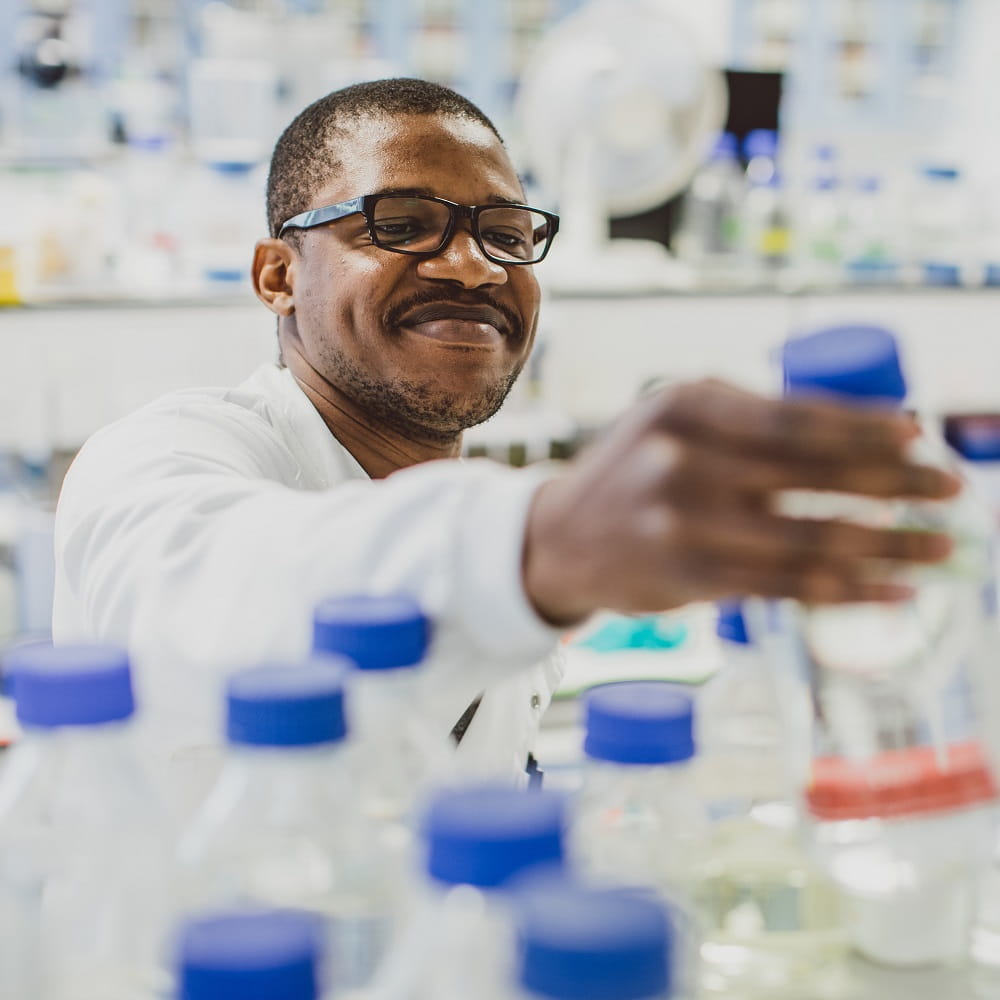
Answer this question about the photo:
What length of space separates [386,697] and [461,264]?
0.77 m

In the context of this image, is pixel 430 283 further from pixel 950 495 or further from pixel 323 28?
pixel 323 28

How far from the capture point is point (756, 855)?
2.48 ft

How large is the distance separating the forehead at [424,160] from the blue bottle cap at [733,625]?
660 millimetres

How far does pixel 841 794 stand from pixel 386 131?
92 cm

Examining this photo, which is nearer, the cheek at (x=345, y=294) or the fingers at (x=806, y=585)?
the fingers at (x=806, y=585)

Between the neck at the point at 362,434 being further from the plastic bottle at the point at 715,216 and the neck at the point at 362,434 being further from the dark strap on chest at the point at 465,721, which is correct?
the plastic bottle at the point at 715,216

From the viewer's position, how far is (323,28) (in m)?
3.09

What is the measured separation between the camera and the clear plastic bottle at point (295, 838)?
1.90 feet

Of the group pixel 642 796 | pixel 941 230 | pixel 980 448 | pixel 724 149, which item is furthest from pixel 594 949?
pixel 941 230

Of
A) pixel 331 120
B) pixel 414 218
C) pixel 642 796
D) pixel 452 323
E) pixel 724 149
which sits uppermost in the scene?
pixel 724 149

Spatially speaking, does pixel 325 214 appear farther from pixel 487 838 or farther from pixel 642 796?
pixel 487 838

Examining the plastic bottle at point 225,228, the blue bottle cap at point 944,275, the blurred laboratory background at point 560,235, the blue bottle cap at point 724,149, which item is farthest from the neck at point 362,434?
the blue bottle cap at point 944,275

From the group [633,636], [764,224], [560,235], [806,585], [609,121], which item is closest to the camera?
[806,585]

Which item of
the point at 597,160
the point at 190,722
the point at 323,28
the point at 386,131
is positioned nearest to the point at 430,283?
the point at 386,131
